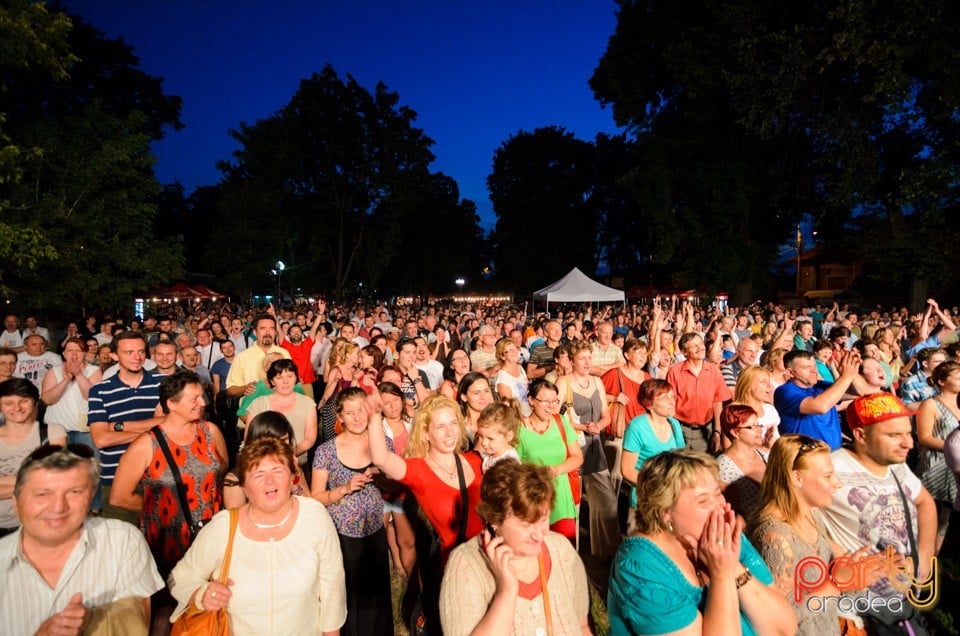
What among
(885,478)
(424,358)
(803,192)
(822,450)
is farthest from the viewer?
(803,192)

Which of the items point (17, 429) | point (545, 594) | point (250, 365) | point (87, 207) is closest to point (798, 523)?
point (545, 594)

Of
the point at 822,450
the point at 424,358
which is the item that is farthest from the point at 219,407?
the point at 822,450

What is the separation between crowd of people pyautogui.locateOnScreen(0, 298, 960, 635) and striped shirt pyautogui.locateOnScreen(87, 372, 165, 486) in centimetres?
1

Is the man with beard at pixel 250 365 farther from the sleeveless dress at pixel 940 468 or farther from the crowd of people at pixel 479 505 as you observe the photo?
the sleeveless dress at pixel 940 468

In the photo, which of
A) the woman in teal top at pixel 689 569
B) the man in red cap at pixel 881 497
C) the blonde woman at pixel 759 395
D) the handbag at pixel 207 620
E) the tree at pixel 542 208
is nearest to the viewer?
the woman in teal top at pixel 689 569

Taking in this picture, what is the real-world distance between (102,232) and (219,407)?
8523mm

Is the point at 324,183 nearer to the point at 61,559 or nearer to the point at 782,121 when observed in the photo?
the point at 782,121

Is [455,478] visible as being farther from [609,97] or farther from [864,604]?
[609,97]

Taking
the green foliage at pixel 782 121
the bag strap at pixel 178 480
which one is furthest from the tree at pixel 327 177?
the bag strap at pixel 178 480

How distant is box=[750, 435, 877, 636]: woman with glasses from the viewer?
2.29m

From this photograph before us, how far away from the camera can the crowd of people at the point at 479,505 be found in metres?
1.95

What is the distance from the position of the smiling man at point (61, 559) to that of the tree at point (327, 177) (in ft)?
94.1

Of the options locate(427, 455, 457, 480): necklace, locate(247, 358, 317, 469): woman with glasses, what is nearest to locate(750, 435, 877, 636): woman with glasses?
locate(427, 455, 457, 480): necklace

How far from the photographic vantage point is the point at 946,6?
16.4 m
